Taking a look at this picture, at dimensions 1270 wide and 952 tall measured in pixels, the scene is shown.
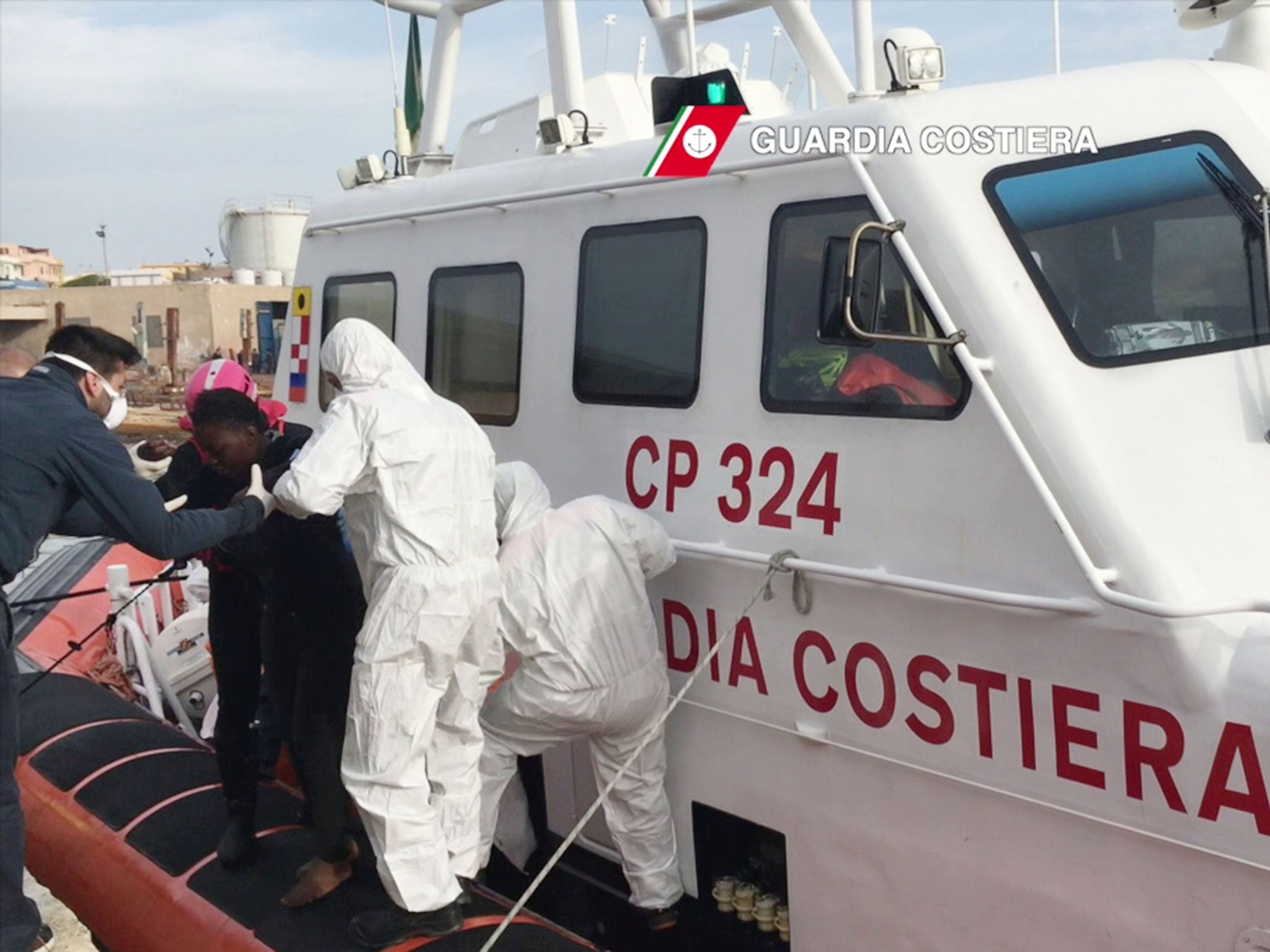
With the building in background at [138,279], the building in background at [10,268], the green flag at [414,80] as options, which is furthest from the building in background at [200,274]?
the green flag at [414,80]

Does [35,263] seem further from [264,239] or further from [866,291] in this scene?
[866,291]

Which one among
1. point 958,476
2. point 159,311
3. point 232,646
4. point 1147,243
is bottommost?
point 232,646

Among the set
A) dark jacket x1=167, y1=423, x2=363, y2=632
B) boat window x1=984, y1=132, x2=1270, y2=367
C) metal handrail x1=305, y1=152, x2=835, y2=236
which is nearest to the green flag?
metal handrail x1=305, y1=152, x2=835, y2=236

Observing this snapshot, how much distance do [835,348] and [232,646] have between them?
6.84ft

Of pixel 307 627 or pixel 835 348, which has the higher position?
pixel 835 348

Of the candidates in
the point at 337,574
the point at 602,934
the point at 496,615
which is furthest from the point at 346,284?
the point at 602,934

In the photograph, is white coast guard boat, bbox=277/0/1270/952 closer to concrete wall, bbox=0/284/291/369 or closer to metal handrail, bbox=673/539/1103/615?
metal handrail, bbox=673/539/1103/615

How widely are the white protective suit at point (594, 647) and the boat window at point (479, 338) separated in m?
0.68

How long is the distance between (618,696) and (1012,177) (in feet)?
5.56

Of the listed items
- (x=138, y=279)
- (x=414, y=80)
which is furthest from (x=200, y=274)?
(x=414, y=80)

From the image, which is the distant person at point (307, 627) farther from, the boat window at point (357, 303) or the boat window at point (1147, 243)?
the boat window at point (1147, 243)

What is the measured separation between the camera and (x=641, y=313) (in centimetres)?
381

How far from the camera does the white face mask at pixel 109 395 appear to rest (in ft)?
12.2

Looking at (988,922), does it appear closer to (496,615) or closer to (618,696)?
(618,696)
